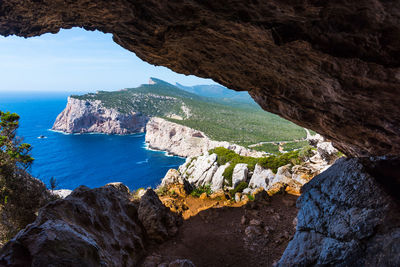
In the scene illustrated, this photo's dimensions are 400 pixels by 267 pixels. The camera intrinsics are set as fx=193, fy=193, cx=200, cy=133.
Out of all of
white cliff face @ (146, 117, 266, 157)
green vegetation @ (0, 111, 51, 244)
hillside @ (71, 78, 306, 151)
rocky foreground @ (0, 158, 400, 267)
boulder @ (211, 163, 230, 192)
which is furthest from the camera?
hillside @ (71, 78, 306, 151)

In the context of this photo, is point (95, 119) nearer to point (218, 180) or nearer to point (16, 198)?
point (218, 180)

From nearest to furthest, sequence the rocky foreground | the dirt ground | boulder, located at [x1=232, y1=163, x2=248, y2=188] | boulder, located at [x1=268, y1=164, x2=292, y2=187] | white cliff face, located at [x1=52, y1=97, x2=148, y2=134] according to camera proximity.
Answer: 1. the rocky foreground
2. the dirt ground
3. boulder, located at [x1=268, y1=164, x2=292, y2=187]
4. boulder, located at [x1=232, y1=163, x2=248, y2=188]
5. white cliff face, located at [x1=52, y1=97, x2=148, y2=134]

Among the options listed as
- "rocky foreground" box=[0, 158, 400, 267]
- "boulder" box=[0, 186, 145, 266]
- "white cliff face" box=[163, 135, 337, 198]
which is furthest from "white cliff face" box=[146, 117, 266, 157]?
"boulder" box=[0, 186, 145, 266]

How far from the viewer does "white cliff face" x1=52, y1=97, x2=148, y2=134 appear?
422 feet

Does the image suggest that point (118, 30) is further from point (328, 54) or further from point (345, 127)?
point (345, 127)

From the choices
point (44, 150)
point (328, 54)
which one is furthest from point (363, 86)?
point (44, 150)

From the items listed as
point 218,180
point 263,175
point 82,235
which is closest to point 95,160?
point 218,180

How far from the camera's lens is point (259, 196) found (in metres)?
14.5

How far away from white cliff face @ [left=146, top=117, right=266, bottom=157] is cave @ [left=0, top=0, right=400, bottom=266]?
229 feet

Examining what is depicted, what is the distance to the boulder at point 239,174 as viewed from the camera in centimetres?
2233

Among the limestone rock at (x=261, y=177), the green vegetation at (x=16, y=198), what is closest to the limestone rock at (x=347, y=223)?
the limestone rock at (x=261, y=177)

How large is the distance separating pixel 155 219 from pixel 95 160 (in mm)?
86053

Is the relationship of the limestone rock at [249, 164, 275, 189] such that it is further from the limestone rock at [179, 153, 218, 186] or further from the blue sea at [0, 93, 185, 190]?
the blue sea at [0, 93, 185, 190]

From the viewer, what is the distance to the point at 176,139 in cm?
10062
